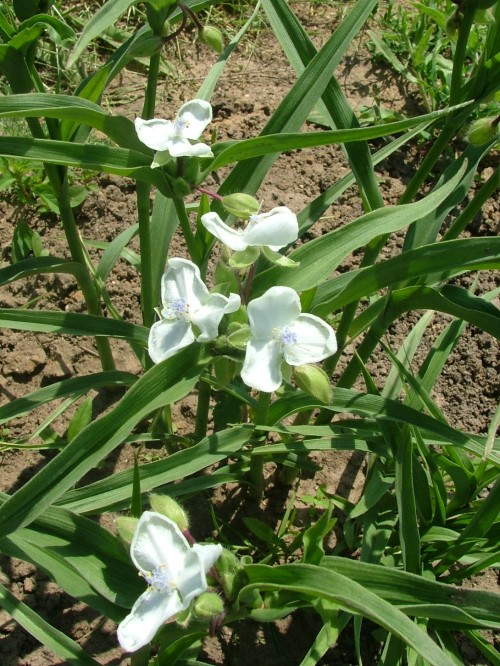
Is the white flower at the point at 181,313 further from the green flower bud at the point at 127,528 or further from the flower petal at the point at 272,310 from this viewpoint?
the green flower bud at the point at 127,528

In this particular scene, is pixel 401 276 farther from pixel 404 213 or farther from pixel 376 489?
pixel 376 489

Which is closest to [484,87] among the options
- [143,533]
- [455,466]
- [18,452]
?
[455,466]

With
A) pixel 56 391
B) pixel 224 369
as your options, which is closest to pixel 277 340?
pixel 224 369

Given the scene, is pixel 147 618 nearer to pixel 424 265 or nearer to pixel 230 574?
pixel 230 574

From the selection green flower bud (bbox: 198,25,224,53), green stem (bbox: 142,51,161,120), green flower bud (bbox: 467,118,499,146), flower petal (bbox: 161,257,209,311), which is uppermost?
green flower bud (bbox: 198,25,224,53)

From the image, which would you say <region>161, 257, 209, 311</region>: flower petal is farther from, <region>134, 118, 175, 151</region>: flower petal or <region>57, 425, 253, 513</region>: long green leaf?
<region>57, 425, 253, 513</region>: long green leaf

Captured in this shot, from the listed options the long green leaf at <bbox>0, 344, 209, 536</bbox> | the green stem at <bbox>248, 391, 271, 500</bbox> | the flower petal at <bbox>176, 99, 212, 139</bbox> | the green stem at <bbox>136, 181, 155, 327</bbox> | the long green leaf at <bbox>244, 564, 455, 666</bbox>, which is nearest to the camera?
the long green leaf at <bbox>244, 564, 455, 666</bbox>

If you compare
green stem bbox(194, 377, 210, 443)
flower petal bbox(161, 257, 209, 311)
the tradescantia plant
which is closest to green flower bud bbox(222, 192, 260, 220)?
the tradescantia plant

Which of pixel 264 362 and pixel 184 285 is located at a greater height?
pixel 184 285

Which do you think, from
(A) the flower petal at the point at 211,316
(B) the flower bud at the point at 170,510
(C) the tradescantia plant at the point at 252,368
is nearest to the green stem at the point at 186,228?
(C) the tradescantia plant at the point at 252,368
